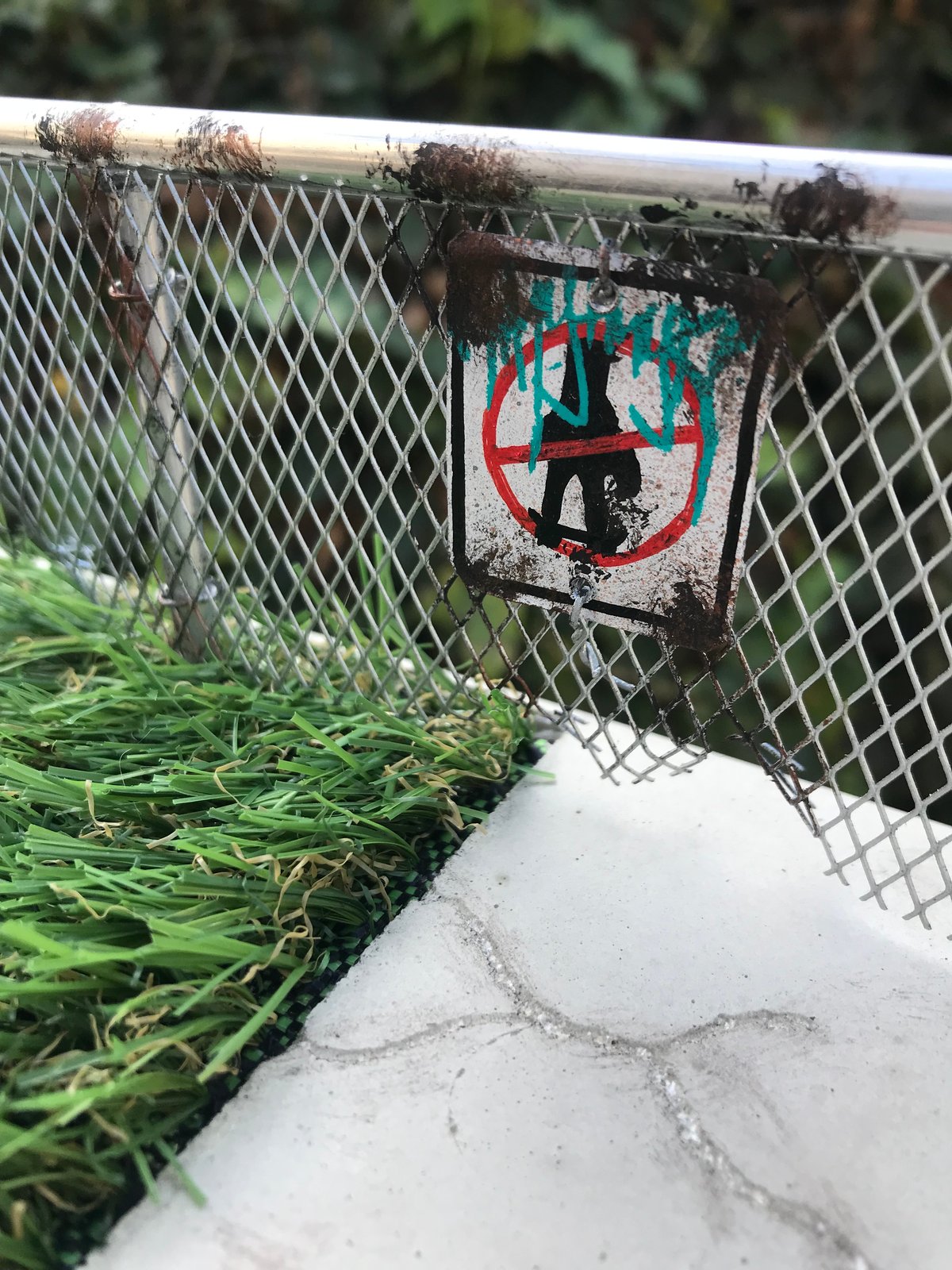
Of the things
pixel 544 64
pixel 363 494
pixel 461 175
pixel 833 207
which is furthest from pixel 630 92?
pixel 833 207

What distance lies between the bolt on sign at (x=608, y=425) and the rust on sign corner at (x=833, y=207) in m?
0.06

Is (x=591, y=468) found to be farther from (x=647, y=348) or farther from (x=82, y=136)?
(x=82, y=136)

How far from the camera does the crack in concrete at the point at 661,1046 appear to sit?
80 centimetres

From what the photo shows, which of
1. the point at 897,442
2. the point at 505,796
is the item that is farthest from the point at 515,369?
the point at 897,442

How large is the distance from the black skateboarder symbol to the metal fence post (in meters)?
0.53

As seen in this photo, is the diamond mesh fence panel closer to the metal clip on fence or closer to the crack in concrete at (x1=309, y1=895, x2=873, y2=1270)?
the metal clip on fence

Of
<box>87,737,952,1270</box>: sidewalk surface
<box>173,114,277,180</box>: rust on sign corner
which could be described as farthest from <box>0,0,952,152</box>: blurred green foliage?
<box>87,737,952,1270</box>: sidewalk surface

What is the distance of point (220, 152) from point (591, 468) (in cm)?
50

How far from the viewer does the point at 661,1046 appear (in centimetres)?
92

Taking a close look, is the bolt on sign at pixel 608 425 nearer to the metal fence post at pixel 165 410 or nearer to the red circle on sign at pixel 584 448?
the red circle on sign at pixel 584 448

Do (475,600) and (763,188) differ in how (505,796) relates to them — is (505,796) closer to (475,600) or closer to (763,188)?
(475,600)

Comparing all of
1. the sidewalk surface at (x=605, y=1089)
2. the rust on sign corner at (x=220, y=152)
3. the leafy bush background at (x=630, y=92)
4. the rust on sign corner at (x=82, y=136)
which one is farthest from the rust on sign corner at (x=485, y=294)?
the leafy bush background at (x=630, y=92)

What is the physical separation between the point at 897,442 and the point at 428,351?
1471 millimetres

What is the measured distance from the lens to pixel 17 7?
285 cm
